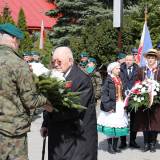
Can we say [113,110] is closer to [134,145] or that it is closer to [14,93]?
[134,145]

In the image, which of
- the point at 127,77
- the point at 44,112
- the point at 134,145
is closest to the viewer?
the point at 44,112

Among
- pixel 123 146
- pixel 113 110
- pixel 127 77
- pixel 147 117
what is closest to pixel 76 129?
pixel 113 110

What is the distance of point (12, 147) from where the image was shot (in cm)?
452

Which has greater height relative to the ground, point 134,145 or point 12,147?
point 12,147

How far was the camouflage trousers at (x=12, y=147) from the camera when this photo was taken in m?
4.49

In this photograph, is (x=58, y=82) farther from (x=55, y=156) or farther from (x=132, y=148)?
(x=132, y=148)

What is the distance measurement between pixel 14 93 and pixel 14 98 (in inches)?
1.9

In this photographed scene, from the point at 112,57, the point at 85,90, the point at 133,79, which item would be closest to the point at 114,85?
the point at 133,79

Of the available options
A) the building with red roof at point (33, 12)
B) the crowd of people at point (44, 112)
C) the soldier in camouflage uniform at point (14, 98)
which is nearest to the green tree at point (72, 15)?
the building with red roof at point (33, 12)

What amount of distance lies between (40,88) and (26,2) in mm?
41414

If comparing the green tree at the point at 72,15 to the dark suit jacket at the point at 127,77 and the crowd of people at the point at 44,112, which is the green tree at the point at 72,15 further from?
the crowd of people at the point at 44,112

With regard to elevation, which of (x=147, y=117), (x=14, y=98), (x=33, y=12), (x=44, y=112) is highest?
(x=33, y=12)

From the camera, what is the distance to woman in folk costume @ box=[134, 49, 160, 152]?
27.1 feet

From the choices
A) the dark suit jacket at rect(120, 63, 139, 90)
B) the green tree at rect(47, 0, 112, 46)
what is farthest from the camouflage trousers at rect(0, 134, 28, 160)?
the green tree at rect(47, 0, 112, 46)
